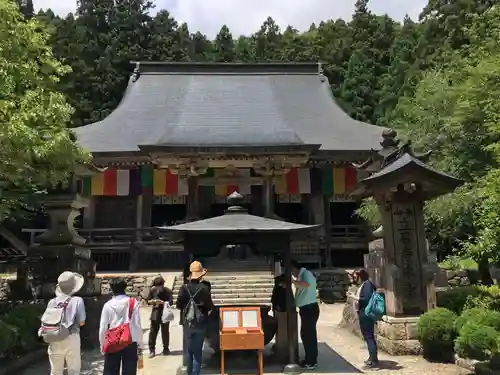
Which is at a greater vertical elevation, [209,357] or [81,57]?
[81,57]

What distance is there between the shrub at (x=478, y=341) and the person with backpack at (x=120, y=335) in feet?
12.7

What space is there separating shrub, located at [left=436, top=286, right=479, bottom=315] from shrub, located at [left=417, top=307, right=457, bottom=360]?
0.39 m

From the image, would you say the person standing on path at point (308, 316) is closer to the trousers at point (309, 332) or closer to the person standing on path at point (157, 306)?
the trousers at point (309, 332)

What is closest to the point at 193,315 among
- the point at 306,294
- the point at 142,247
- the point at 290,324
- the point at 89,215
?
the point at 290,324

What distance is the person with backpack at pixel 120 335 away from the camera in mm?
4902

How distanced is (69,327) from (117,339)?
0.54 m

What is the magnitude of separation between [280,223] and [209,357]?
2366 mm

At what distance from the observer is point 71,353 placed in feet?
16.8

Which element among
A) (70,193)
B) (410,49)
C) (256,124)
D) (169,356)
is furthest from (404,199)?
(410,49)

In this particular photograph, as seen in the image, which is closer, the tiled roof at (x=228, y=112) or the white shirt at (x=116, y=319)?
the white shirt at (x=116, y=319)

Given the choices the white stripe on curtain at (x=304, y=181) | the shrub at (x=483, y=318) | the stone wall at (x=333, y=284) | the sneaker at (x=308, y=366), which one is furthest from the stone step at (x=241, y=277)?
the shrub at (x=483, y=318)

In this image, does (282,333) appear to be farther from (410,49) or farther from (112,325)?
(410,49)

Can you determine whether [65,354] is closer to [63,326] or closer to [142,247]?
[63,326]

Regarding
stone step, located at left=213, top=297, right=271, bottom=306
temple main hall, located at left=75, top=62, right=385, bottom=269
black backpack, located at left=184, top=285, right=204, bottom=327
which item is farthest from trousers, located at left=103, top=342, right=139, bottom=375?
temple main hall, located at left=75, top=62, right=385, bottom=269
